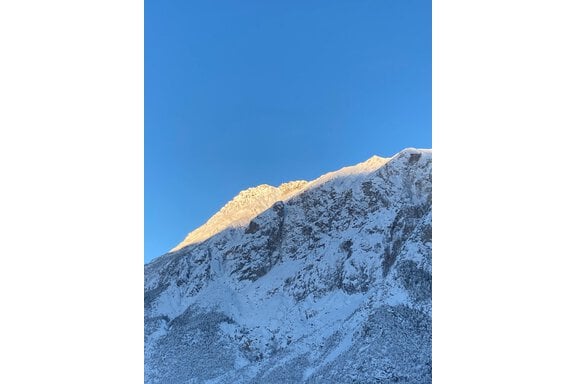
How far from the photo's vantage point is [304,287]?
31.3 feet

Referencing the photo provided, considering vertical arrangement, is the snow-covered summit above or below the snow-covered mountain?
above

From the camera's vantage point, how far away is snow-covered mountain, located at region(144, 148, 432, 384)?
25.9 feet

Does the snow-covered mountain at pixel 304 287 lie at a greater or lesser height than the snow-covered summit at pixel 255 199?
lesser

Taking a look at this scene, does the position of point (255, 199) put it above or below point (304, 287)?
above

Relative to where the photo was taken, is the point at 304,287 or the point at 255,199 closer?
the point at 255,199

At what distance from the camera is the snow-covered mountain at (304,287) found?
7.88 meters

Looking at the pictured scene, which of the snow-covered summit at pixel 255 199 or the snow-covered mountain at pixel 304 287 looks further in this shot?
the snow-covered mountain at pixel 304 287

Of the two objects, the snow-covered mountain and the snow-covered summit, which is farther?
the snow-covered mountain
